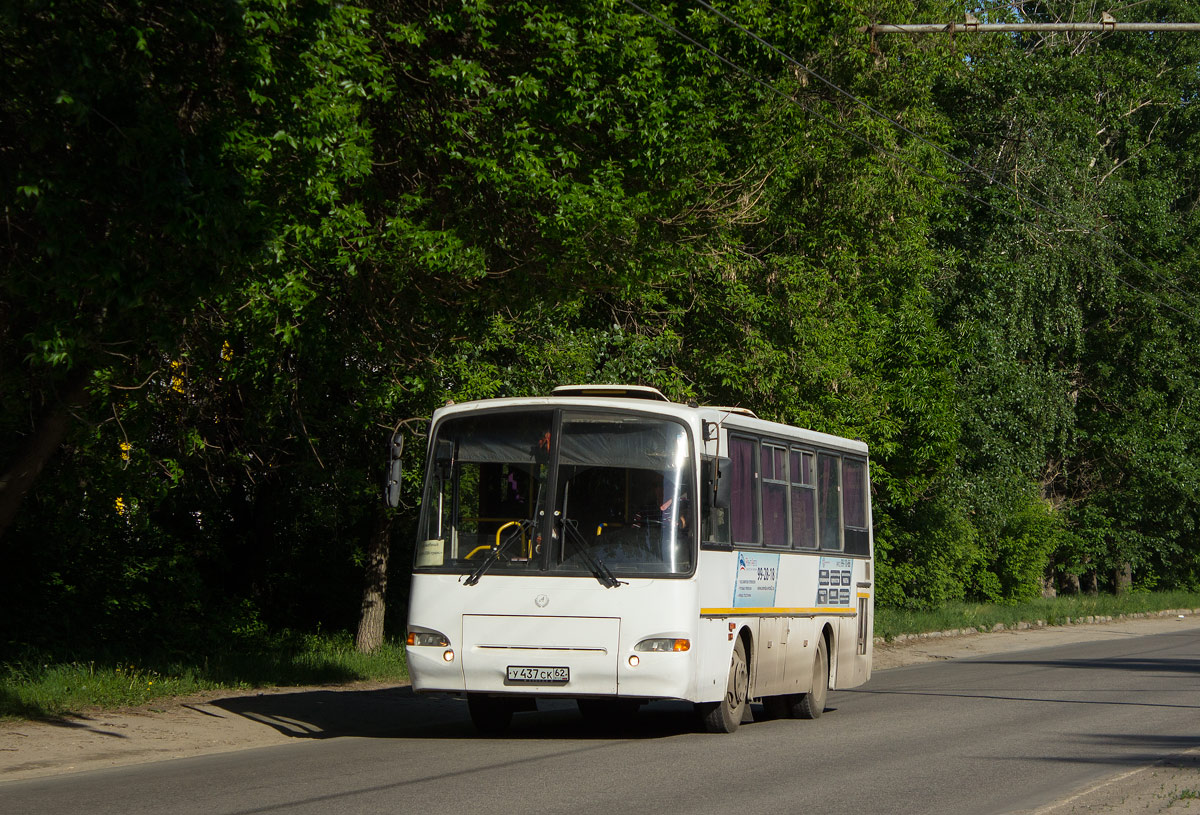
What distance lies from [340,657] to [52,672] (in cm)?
475

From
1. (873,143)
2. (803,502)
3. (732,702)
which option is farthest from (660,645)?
(873,143)

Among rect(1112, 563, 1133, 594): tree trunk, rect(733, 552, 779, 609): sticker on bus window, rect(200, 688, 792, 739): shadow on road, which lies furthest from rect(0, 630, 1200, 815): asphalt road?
rect(1112, 563, 1133, 594): tree trunk

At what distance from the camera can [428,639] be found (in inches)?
511

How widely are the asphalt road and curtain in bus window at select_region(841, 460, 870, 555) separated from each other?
1.99m

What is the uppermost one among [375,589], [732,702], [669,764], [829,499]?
[829,499]

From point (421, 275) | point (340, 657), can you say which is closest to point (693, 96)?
point (421, 275)

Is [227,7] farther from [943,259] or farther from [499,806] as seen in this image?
[943,259]

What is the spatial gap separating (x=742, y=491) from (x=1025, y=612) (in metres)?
27.6

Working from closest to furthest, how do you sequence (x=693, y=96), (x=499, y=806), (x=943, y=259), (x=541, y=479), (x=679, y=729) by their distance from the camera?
(x=499, y=806), (x=541, y=479), (x=679, y=729), (x=693, y=96), (x=943, y=259)

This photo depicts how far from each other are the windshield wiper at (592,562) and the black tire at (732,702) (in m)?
1.83

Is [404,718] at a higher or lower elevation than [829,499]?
lower

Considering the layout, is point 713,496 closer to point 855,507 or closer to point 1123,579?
point 855,507

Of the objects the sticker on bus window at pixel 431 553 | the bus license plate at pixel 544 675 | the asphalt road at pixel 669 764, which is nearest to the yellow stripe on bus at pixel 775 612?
the asphalt road at pixel 669 764

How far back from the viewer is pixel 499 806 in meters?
9.28
